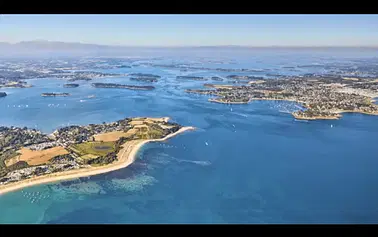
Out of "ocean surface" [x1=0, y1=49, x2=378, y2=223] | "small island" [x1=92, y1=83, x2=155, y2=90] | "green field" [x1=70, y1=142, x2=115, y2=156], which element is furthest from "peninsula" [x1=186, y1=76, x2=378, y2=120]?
"green field" [x1=70, y1=142, x2=115, y2=156]

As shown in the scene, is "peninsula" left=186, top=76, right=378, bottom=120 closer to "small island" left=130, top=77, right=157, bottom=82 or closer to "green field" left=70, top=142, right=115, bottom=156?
"small island" left=130, top=77, right=157, bottom=82

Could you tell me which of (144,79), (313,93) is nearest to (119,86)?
(144,79)

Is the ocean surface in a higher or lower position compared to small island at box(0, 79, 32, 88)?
lower

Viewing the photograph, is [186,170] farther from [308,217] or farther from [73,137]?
[73,137]

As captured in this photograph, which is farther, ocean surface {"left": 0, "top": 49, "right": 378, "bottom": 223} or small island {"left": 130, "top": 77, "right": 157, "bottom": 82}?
small island {"left": 130, "top": 77, "right": 157, "bottom": 82}

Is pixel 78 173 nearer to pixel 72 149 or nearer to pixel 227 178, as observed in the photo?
pixel 72 149
